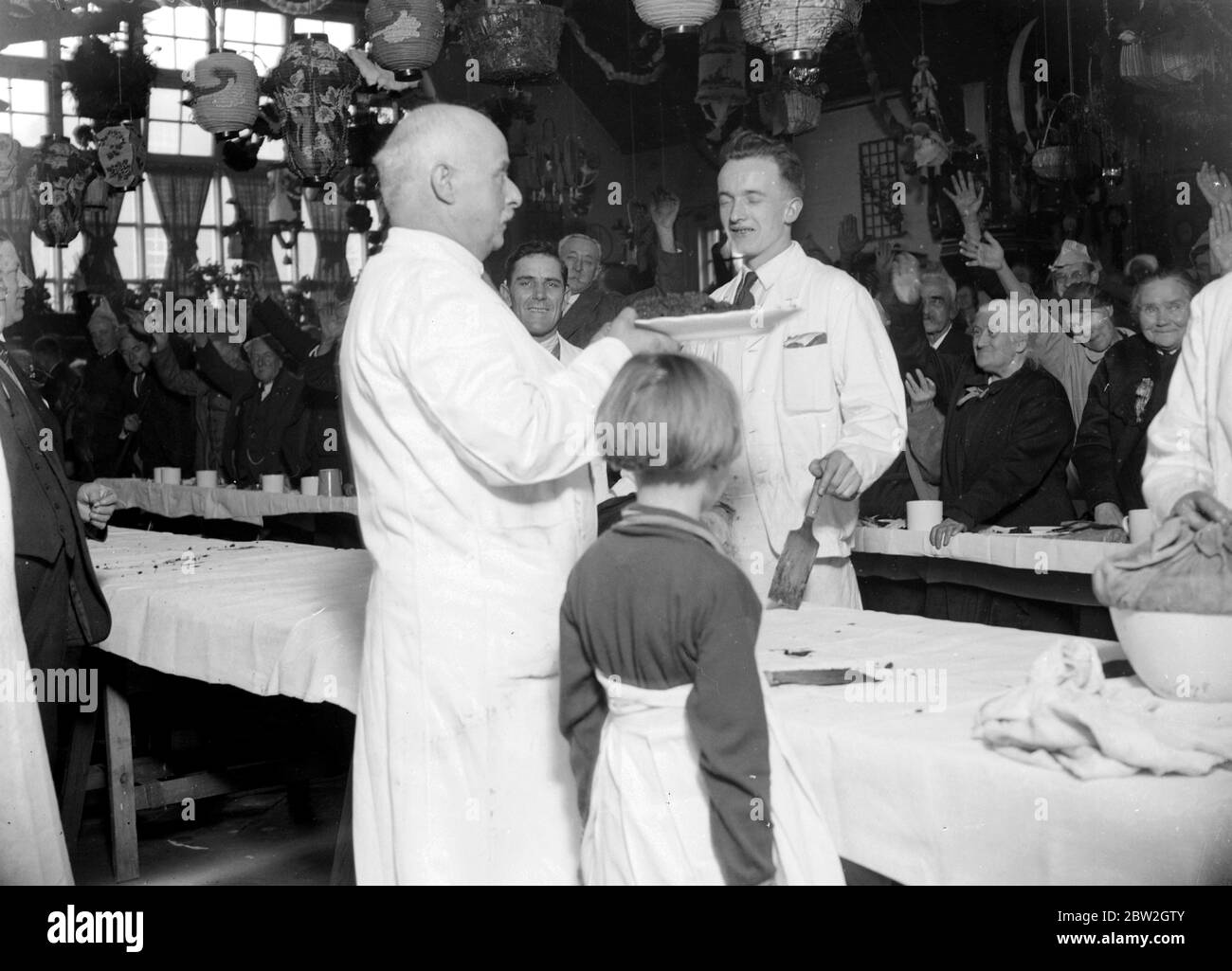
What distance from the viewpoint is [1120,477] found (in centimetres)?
496

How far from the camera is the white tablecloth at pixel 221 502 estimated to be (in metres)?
6.95

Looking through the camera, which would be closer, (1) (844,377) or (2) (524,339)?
(2) (524,339)

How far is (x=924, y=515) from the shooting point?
4598 millimetres

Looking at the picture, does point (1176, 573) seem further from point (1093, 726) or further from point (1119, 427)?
point (1119, 427)

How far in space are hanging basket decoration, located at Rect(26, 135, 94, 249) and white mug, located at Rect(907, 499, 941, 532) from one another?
552 cm

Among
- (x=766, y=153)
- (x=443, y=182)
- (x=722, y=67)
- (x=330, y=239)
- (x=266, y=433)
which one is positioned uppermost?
(x=722, y=67)

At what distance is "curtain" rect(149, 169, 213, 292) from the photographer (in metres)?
14.8

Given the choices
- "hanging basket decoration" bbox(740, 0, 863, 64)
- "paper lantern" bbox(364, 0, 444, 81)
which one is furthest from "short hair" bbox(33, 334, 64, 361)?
"hanging basket decoration" bbox(740, 0, 863, 64)

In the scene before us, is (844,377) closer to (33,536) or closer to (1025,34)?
(33,536)

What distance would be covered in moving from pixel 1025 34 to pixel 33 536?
8.37 meters

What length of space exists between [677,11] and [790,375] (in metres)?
2.16

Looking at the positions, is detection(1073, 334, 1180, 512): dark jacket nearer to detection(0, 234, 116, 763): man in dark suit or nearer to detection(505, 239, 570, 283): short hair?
detection(505, 239, 570, 283): short hair

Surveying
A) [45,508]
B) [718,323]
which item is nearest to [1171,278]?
[718,323]
